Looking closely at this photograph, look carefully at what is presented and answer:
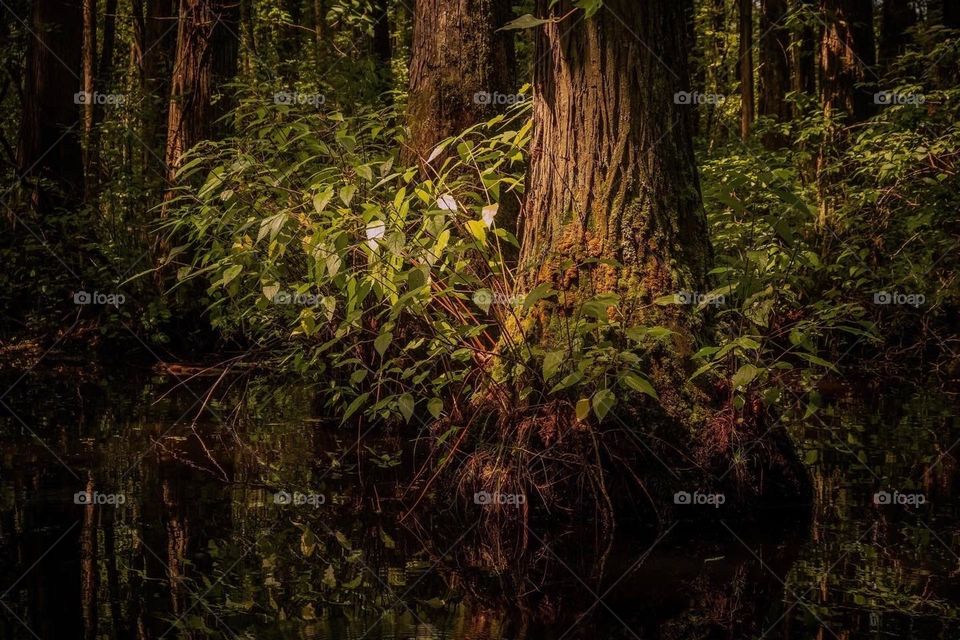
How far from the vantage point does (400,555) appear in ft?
13.2

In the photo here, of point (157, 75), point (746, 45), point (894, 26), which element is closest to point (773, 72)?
point (746, 45)

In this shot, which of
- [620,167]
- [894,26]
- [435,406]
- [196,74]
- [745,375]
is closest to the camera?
[745,375]

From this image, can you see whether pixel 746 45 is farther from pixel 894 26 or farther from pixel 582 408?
pixel 582 408

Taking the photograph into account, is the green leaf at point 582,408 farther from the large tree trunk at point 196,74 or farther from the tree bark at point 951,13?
the tree bark at point 951,13

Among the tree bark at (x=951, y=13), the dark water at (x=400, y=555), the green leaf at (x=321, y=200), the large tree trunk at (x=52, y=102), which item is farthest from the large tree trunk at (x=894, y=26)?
the green leaf at (x=321, y=200)

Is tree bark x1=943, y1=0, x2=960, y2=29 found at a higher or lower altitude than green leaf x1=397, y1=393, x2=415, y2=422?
higher

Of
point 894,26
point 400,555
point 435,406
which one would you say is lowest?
point 400,555

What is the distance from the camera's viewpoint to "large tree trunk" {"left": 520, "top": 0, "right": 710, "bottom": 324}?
4.67 meters

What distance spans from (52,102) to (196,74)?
2.50 m

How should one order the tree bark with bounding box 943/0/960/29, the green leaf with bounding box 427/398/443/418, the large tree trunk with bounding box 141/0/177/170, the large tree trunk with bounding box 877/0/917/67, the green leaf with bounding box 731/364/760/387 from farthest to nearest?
the large tree trunk with bounding box 877/0/917/67 < the tree bark with bounding box 943/0/960/29 < the large tree trunk with bounding box 141/0/177/170 < the green leaf with bounding box 427/398/443/418 < the green leaf with bounding box 731/364/760/387

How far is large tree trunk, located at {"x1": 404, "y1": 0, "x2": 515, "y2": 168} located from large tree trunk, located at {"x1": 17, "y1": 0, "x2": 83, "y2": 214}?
6.41 meters

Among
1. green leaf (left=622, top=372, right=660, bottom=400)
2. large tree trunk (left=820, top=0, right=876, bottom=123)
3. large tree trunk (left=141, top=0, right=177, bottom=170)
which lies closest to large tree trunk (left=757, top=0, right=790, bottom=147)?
large tree trunk (left=820, top=0, right=876, bottom=123)

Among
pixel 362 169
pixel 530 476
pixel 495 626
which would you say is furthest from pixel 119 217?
pixel 495 626

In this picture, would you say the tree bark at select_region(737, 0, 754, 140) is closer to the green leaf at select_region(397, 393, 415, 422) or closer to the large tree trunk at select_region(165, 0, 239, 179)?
the large tree trunk at select_region(165, 0, 239, 179)
